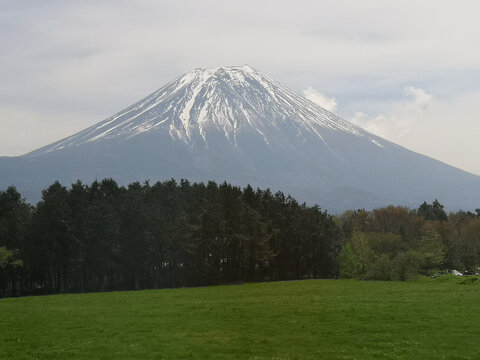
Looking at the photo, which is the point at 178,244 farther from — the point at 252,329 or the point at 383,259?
the point at 252,329

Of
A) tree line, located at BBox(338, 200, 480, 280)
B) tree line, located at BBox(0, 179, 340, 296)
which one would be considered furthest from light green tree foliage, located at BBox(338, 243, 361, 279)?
tree line, located at BBox(0, 179, 340, 296)

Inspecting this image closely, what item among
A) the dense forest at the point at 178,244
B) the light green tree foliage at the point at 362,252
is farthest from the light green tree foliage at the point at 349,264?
the light green tree foliage at the point at 362,252

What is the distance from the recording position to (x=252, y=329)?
33.4m

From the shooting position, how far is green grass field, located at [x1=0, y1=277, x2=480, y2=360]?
27.4m

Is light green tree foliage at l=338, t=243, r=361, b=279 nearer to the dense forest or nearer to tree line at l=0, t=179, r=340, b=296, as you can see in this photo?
the dense forest

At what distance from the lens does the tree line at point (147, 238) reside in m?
84.8

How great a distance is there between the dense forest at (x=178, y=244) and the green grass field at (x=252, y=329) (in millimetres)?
35845

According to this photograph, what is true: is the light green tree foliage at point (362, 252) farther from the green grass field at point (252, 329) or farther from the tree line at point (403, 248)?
the green grass field at point (252, 329)

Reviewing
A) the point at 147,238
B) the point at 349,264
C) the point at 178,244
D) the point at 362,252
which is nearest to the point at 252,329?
the point at 147,238

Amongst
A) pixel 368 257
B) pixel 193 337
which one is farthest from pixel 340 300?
pixel 368 257

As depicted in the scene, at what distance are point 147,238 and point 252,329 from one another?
5619 cm

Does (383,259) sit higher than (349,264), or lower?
higher

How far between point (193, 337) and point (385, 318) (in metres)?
13.2

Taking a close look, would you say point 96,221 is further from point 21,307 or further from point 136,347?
point 136,347
